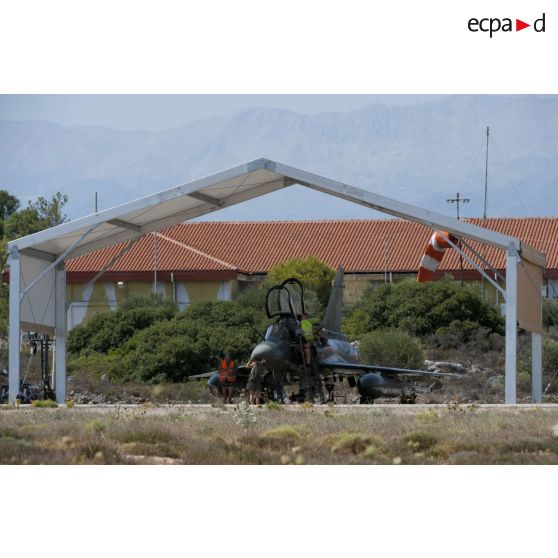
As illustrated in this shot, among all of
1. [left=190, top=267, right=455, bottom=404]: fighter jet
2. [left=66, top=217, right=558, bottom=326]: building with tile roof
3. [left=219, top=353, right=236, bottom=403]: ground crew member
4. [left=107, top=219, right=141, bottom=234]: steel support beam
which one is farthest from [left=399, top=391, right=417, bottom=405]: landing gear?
[left=66, top=217, right=558, bottom=326]: building with tile roof

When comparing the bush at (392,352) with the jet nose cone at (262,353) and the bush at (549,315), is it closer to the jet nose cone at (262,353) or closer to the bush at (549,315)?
the bush at (549,315)

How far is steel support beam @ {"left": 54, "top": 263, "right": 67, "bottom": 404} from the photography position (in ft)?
97.8

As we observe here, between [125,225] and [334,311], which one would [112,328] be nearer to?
[334,311]

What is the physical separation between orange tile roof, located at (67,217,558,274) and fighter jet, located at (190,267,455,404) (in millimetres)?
33065

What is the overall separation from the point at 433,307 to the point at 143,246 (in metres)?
23.2

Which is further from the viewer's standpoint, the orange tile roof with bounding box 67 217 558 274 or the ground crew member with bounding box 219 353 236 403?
the orange tile roof with bounding box 67 217 558 274

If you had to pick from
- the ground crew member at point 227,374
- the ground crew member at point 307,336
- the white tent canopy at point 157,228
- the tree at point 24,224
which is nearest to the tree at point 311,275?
the white tent canopy at point 157,228

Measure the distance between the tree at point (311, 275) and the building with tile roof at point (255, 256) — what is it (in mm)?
6634

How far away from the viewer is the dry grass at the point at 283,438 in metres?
17.1

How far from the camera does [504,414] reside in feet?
74.2

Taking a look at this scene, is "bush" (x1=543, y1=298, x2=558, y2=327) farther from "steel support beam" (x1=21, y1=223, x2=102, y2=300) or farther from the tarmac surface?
"steel support beam" (x1=21, y1=223, x2=102, y2=300)

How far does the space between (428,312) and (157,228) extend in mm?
20575

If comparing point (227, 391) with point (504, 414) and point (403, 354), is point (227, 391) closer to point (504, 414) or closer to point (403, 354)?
point (504, 414)

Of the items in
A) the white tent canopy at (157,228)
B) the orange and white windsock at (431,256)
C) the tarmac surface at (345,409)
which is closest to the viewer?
the tarmac surface at (345,409)
